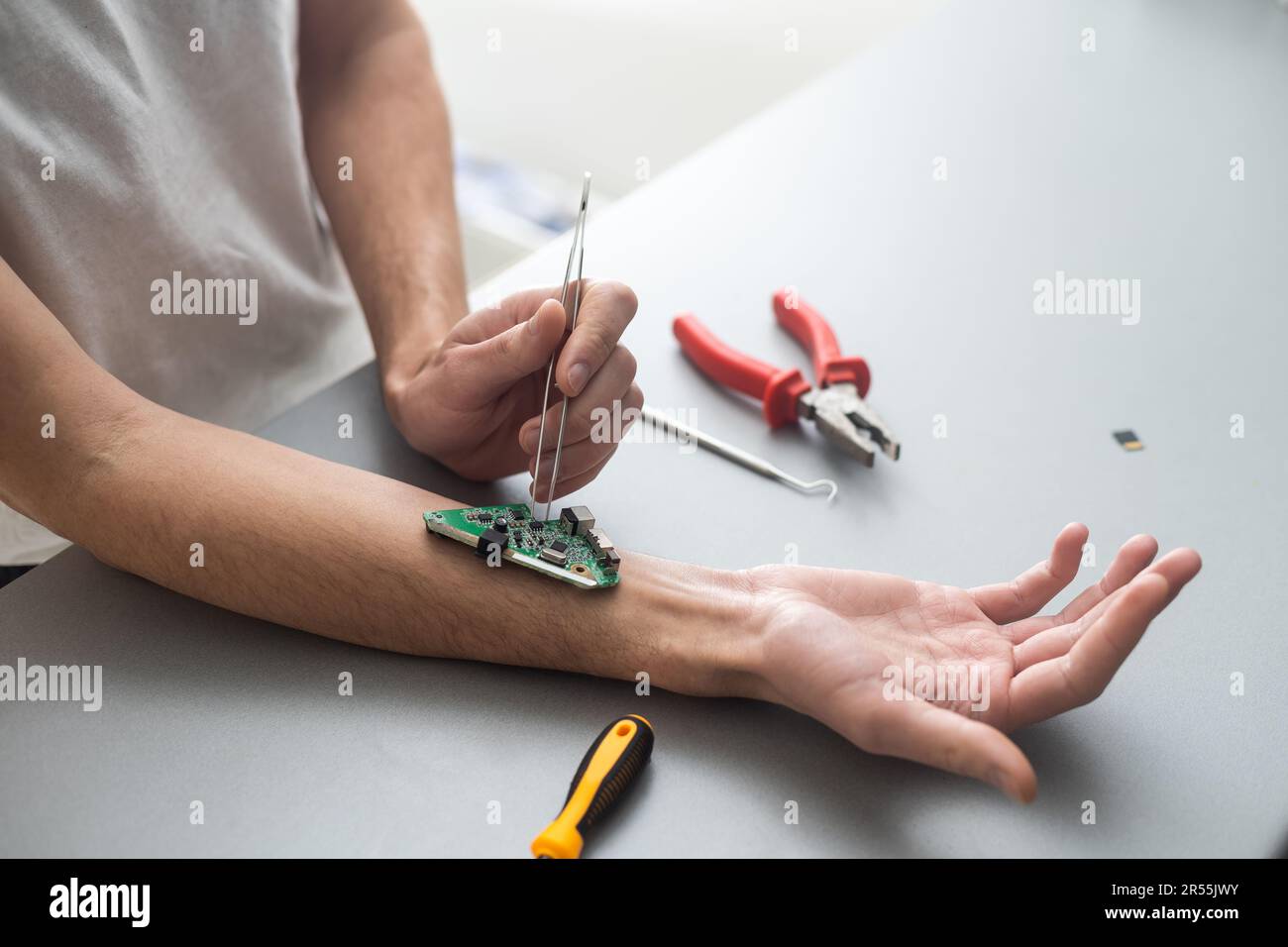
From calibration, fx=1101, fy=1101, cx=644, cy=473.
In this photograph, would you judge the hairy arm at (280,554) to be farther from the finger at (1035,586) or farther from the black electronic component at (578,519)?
the finger at (1035,586)

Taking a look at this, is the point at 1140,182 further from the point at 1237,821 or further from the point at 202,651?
the point at 202,651

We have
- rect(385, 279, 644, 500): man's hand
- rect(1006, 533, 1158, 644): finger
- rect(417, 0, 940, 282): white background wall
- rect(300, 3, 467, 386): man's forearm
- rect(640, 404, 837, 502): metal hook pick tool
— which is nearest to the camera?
rect(1006, 533, 1158, 644): finger

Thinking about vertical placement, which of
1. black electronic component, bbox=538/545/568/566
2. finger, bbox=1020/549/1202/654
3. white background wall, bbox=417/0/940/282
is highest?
white background wall, bbox=417/0/940/282

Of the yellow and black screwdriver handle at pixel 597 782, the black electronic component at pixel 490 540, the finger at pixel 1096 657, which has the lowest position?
the yellow and black screwdriver handle at pixel 597 782

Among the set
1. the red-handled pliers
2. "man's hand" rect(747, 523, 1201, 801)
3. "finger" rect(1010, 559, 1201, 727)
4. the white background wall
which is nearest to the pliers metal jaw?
the red-handled pliers

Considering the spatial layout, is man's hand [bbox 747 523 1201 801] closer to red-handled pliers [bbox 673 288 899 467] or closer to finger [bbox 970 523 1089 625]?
finger [bbox 970 523 1089 625]

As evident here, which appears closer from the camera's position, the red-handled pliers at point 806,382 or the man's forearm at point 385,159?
the red-handled pliers at point 806,382

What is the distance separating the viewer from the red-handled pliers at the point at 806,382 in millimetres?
1104

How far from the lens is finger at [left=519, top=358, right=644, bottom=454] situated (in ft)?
3.20

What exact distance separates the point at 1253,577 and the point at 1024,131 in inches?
34.6

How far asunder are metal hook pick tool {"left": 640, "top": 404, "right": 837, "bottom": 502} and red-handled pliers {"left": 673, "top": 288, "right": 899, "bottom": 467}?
0.18ft

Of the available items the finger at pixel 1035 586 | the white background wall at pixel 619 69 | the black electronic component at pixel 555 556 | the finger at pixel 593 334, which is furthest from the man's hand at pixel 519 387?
the white background wall at pixel 619 69

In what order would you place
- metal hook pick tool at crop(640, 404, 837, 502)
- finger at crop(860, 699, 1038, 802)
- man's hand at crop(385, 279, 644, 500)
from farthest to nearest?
metal hook pick tool at crop(640, 404, 837, 502) < man's hand at crop(385, 279, 644, 500) < finger at crop(860, 699, 1038, 802)

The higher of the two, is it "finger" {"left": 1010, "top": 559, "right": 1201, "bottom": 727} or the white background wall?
the white background wall
